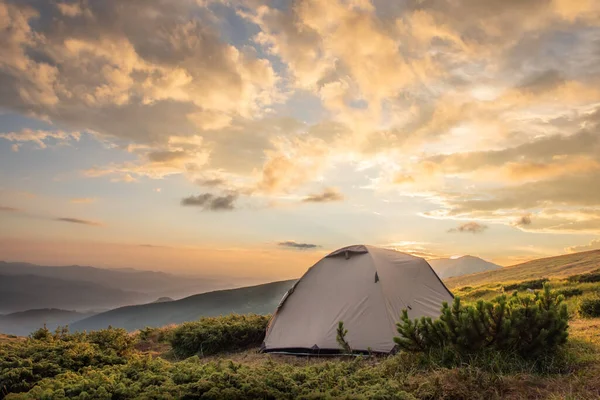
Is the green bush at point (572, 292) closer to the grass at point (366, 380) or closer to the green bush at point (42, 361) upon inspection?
the grass at point (366, 380)

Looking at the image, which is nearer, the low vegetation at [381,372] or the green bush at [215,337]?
the low vegetation at [381,372]

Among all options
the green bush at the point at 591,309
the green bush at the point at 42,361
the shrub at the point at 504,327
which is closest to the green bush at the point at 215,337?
the green bush at the point at 42,361

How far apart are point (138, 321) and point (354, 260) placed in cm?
11227

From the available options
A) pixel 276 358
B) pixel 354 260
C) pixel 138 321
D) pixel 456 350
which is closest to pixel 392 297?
pixel 354 260

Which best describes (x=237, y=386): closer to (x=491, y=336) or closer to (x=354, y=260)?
(x=491, y=336)

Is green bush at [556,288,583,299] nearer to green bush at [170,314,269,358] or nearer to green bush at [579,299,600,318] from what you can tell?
green bush at [579,299,600,318]

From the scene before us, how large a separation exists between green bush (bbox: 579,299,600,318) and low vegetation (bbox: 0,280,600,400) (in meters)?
5.12

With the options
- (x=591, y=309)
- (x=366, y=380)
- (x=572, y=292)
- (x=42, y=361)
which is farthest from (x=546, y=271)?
(x=42, y=361)

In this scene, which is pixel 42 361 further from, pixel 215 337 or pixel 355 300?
pixel 355 300

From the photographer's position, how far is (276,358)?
12594 mm

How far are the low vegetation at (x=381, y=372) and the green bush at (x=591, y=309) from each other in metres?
5.12

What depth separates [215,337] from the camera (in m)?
13.8

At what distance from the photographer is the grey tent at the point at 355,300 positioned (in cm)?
1208

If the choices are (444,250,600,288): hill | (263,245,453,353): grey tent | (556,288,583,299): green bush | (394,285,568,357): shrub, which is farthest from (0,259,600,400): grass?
(444,250,600,288): hill
